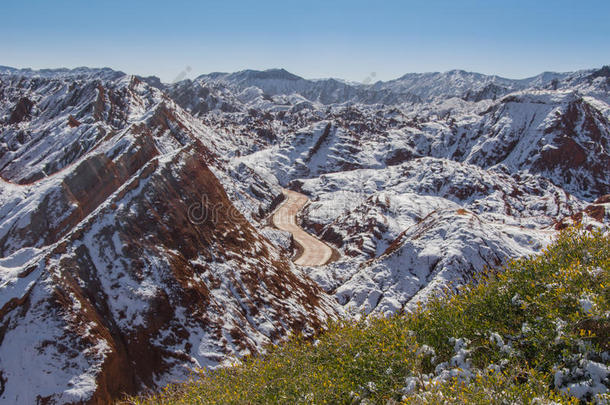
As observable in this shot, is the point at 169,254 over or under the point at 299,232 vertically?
over

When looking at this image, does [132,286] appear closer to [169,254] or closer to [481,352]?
[169,254]

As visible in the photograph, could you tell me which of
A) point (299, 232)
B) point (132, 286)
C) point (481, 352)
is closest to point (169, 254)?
point (132, 286)

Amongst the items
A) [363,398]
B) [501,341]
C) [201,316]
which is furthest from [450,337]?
[201,316]

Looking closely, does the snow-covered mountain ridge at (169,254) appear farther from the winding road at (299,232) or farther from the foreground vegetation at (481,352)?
the foreground vegetation at (481,352)

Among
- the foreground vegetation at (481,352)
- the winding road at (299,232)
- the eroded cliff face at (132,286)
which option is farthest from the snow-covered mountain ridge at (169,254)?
the foreground vegetation at (481,352)

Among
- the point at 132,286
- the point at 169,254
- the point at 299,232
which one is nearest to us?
the point at 132,286

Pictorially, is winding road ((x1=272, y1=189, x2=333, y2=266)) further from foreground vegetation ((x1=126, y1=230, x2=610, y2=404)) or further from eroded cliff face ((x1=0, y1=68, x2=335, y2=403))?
foreground vegetation ((x1=126, y1=230, x2=610, y2=404))
